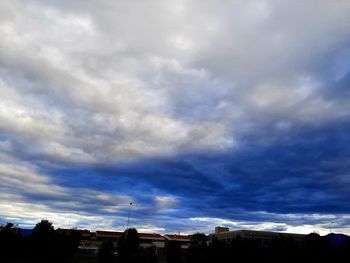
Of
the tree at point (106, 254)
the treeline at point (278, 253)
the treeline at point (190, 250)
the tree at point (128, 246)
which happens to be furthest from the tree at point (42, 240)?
the treeline at point (278, 253)

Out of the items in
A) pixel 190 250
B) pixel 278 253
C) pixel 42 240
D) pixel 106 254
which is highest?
pixel 42 240

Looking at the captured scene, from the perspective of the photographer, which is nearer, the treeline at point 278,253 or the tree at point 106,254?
the treeline at point 278,253

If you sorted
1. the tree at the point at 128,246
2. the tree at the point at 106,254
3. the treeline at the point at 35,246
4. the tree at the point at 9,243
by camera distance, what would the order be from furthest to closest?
the tree at the point at 128,246
the tree at the point at 106,254
the tree at the point at 9,243
the treeline at the point at 35,246

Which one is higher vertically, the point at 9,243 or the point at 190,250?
the point at 9,243

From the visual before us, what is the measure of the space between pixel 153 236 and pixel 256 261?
129 meters

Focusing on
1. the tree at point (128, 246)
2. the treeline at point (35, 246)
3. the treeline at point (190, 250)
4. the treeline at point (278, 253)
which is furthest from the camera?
the tree at point (128, 246)

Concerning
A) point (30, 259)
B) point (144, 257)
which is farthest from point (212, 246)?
point (30, 259)

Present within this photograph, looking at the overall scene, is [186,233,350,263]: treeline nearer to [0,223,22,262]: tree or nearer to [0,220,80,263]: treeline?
[0,220,80,263]: treeline

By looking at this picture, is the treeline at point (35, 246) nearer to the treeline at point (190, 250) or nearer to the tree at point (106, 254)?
the treeline at point (190, 250)

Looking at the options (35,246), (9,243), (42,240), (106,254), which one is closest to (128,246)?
(106,254)

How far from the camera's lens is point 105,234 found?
592ft

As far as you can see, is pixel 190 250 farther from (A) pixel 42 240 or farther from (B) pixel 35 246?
(B) pixel 35 246

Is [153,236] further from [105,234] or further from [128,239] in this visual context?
[128,239]

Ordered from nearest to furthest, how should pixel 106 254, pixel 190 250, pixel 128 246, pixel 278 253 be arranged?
pixel 278 253 → pixel 190 250 → pixel 106 254 → pixel 128 246
